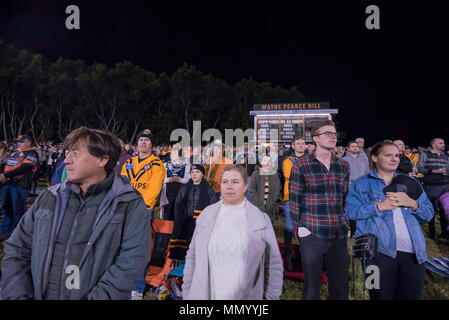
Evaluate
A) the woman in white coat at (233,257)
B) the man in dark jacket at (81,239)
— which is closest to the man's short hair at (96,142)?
the man in dark jacket at (81,239)

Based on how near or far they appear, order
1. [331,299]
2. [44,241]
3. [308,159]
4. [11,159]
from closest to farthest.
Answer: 1. [44,241]
2. [331,299]
3. [308,159]
4. [11,159]

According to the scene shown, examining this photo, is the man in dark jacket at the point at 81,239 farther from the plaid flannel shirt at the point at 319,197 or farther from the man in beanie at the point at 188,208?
the man in beanie at the point at 188,208

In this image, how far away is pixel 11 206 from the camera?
6.04 meters

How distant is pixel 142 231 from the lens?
210 cm

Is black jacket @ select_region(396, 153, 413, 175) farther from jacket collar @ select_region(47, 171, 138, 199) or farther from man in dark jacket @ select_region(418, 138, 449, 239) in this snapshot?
man in dark jacket @ select_region(418, 138, 449, 239)

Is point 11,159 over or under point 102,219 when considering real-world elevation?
over

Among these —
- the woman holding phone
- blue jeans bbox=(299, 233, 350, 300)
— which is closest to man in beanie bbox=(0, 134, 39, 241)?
blue jeans bbox=(299, 233, 350, 300)

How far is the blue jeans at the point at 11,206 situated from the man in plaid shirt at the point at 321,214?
6.36 metres

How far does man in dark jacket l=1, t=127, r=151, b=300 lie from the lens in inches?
73.6

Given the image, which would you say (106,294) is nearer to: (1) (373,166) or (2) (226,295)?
(2) (226,295)

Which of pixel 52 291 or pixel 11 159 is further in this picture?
pixel 11 159
